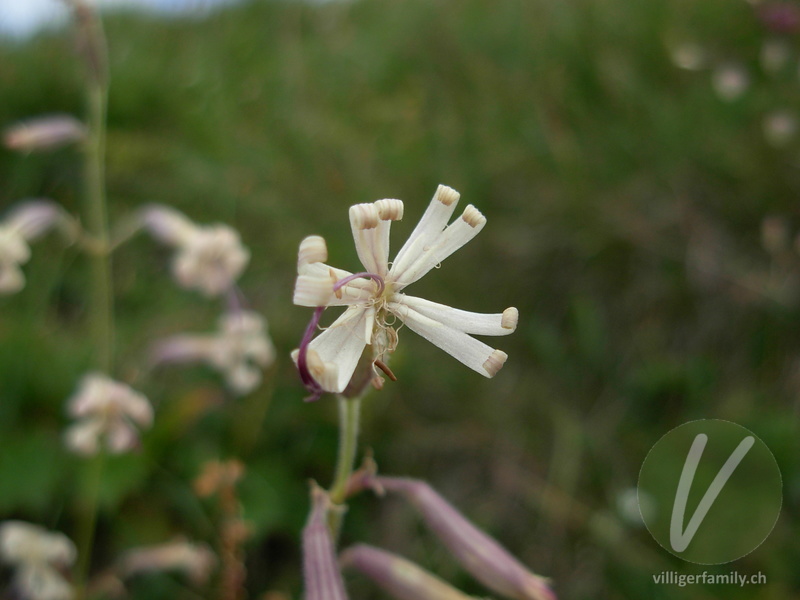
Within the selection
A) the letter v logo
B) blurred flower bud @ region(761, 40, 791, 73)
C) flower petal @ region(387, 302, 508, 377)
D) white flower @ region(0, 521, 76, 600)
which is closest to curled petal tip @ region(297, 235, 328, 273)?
flower petal @ region(387, 302, 508, 377)

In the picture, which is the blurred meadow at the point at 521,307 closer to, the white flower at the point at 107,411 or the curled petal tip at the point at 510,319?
the white flower at the point at 107,411

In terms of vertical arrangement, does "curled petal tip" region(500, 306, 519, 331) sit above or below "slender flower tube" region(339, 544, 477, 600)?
above

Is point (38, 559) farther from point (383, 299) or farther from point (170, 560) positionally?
point (383, 299)

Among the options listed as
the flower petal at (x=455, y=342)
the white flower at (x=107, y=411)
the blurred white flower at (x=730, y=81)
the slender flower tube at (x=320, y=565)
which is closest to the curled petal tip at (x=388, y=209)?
the flower petal at (x=455, y=342)

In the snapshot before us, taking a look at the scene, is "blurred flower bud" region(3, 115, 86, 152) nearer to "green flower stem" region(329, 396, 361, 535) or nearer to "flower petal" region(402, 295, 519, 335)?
"green flower stem" region(329, 396, 361, 535)

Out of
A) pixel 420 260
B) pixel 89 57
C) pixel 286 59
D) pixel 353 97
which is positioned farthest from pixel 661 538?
pixel 286 59

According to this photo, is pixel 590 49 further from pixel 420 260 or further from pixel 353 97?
pixel 420 260
